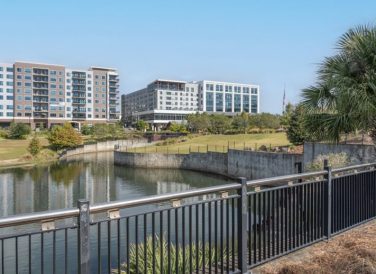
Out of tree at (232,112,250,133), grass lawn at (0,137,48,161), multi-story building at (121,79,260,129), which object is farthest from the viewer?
multi-story building at (121,79,260,129)

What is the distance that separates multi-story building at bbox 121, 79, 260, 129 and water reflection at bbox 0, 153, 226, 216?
103 m

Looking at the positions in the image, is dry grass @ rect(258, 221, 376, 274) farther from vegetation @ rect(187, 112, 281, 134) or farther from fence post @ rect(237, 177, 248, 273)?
vegetation @ rect(187, 112, 281, 134)

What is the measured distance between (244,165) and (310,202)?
1389 inches

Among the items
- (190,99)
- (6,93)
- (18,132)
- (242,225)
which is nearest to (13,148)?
(18,132)

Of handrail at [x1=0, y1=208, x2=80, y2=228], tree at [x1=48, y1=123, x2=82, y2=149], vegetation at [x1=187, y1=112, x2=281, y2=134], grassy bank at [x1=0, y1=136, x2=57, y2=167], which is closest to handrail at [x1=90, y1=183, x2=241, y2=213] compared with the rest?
handrail at [x1=0, y1=208, x2=80, y2=228]

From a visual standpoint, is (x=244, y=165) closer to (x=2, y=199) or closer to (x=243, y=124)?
(x=2, y=199)

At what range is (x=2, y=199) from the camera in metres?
31.3

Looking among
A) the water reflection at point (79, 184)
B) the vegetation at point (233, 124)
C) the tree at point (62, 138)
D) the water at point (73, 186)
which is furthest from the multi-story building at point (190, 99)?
the water reflection at point (79, 184)

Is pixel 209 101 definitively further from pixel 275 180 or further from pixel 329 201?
pixel 275 180

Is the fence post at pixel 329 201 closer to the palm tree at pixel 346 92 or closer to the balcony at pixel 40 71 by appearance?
the palm tree at pixel 346 92

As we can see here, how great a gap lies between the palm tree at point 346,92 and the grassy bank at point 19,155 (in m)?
57.5

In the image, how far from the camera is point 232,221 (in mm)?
5074

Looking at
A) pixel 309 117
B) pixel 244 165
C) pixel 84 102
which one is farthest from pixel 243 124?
pixel 309 117

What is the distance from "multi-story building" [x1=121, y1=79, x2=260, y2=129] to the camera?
160225mm
